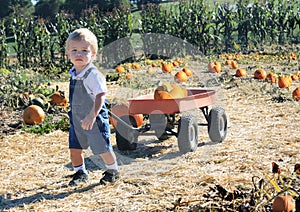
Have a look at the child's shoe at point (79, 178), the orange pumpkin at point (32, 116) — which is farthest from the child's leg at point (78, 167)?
the orange pumpkin at point (32, 116)

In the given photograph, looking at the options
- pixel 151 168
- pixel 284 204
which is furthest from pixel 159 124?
pixel 284 204

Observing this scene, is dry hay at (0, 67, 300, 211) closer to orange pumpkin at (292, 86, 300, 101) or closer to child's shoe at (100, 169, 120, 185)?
child's shoe at (100, 169, 120, 185)

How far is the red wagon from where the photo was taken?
4.64m

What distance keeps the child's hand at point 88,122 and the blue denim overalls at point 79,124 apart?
0.36 ft

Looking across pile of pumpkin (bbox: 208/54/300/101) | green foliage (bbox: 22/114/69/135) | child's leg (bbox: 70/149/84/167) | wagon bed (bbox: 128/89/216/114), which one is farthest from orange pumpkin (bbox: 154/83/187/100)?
pile of pumpkin (bbox: 208/54/300/101)

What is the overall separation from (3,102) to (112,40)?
9798mm

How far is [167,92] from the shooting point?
16.3ft

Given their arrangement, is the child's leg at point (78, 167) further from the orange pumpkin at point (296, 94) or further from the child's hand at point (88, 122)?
the orange pumpkin at point (296, 94)

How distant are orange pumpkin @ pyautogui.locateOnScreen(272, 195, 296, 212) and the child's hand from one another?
1632 millimetres

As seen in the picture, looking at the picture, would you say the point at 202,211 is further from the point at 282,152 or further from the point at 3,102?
the point at 3,102

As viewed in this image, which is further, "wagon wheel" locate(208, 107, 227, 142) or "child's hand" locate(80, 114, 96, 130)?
"wagon wheel" locate(208, 107, 227, 142)

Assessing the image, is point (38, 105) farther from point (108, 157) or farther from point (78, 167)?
point (108, 157)

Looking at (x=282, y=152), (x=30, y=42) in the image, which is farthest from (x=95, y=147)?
(x=30, y=42)

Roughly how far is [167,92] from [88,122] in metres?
1.49
